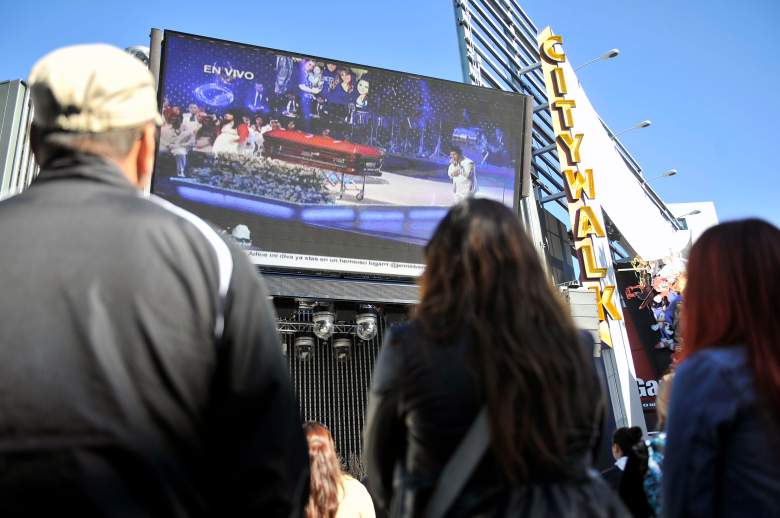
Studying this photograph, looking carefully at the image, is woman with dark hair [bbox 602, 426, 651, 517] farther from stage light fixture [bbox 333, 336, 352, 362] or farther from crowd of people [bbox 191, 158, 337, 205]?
stage light fixture [bbox 333, 336, 352, 362]

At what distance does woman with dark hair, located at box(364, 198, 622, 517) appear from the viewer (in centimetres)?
174

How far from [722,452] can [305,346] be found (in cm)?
941

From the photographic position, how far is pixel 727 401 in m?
2.02

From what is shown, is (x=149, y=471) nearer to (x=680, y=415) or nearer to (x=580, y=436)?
(x=580, y=436)

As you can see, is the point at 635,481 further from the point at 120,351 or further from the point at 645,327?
the point at 645,327

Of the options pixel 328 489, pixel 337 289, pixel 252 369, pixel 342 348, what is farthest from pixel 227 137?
pixel 252 369

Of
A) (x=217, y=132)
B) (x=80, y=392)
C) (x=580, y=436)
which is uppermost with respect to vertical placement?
(x=217, y=132)

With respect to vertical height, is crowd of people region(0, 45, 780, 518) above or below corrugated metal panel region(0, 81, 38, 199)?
below

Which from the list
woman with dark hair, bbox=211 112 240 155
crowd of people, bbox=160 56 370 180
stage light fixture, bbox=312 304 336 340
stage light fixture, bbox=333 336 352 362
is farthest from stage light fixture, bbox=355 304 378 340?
woman with dark hair, bbox=211 112 240 155

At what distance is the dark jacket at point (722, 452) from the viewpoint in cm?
196

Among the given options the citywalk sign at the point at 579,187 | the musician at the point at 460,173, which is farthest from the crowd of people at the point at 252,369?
the citywalk sign at the point at 579,187

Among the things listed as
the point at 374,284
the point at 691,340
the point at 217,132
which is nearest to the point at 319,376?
the point at 374,284

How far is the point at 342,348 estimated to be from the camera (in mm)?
11461

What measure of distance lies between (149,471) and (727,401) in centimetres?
167
